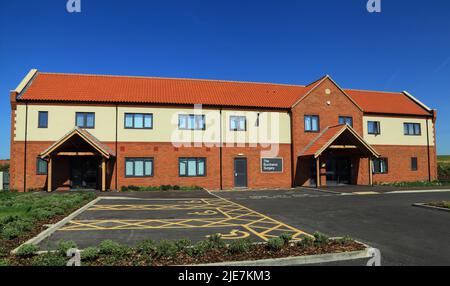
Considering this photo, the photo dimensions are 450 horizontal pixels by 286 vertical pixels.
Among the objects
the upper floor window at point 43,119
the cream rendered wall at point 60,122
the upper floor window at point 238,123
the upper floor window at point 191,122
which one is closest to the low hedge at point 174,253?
the cream rendered wall at point 60,122

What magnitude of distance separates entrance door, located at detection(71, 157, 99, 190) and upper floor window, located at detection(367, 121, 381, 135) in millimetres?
23150

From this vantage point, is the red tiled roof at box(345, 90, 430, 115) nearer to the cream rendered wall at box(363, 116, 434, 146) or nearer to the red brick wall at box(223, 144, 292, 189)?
the cream rendered wall at box(363, 116, 434, 146)

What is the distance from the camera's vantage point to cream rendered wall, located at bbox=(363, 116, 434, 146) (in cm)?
3005

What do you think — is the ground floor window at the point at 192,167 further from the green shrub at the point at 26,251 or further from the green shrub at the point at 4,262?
the green shrub at the point at 4,262

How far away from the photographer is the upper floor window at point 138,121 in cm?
2517

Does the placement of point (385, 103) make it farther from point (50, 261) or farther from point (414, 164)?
point (50, 261)

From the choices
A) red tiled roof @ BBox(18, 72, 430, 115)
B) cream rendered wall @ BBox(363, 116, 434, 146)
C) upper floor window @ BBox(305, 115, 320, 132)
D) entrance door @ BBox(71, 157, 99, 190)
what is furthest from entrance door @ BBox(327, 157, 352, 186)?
entrance door @ BBox(71, 157, 99, 190)

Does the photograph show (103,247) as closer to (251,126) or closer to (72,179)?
(72,179)

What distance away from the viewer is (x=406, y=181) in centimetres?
3069

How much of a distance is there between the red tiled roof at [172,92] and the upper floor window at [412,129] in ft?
3.68

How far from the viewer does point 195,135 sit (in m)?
25.9

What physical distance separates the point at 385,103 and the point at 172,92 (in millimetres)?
20346

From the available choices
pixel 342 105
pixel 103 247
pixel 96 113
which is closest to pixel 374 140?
pixel 342 105

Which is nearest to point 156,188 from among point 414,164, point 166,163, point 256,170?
point 166,163
